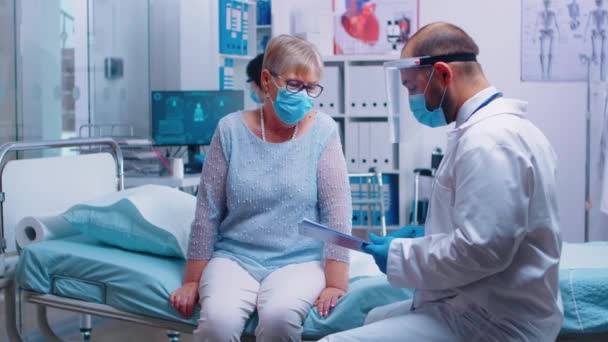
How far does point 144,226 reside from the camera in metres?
2.44

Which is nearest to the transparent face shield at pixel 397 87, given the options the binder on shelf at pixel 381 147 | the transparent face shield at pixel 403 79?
the transparent face shield at pixel 403 79

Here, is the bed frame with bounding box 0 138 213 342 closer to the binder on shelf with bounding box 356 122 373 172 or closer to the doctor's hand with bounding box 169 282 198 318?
the doctor's hand with bounding box 169 282 198 318

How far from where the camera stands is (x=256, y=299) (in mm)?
2141

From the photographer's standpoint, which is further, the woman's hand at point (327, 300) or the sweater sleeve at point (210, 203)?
the sweater sleeve at point (210, 203)

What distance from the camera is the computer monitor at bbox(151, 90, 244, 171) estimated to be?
451 centimetres

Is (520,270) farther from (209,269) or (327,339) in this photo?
(209,269)

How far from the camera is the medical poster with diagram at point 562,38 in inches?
220

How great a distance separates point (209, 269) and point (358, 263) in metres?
0.53

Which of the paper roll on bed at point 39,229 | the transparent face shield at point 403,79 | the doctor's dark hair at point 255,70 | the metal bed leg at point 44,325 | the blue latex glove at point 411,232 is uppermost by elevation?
the doctor's dark hair at point 255,70

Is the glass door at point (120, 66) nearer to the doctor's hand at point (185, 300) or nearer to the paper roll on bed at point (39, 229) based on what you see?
the paper roll on bed at point (39, 229)

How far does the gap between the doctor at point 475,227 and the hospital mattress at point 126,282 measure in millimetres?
321

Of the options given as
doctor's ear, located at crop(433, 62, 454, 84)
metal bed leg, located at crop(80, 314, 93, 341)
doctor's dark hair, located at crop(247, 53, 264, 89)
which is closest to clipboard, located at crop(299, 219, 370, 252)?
doctor's ear, located at crop(433, 62, 454, 84)

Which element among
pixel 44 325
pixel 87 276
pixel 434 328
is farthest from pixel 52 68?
pixel 434 328

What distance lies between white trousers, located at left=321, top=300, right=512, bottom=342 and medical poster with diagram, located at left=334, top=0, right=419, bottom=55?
4.44 m
